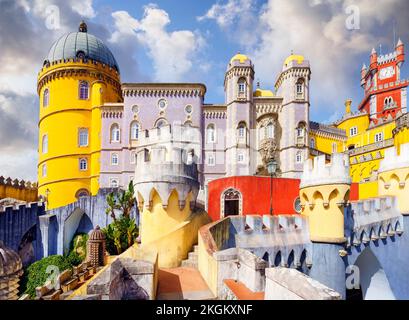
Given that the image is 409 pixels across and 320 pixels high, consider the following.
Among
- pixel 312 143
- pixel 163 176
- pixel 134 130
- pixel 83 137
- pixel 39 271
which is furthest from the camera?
pixel 312 143

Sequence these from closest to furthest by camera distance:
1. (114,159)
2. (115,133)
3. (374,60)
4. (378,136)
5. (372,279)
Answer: (372,279) → (114,159) → (115,133) → (378,136) → (374,60)

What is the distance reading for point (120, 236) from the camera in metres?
18.4

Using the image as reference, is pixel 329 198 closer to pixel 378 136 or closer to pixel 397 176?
pixel 397 176

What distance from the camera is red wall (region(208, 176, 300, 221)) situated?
17.2 meters

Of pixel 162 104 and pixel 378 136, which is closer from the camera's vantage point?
pixel 162 104

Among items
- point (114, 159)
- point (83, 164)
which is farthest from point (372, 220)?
point (83, 164)

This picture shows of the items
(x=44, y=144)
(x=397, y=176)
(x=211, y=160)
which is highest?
(x=44, y=144)

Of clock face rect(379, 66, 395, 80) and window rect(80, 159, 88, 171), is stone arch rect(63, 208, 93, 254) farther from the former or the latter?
clock face rect(379, 66, 395, 80)

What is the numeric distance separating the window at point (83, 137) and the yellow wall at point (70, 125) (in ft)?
1.09

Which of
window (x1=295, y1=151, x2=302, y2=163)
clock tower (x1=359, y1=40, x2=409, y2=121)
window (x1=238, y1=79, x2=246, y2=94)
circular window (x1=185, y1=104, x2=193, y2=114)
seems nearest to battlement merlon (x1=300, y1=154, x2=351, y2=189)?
window (x1=295, y1=151, x2=302, y2=163)

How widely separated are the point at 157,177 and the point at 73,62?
28.9 m

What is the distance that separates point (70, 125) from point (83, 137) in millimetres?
1962
